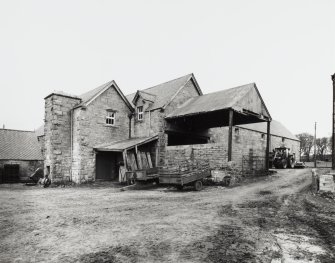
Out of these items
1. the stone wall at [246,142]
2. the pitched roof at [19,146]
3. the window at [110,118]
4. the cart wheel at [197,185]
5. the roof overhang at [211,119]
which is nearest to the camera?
the cart wheel at [197,185]

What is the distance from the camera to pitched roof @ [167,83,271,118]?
57.4ft

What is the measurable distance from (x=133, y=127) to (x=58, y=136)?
592 centimetres

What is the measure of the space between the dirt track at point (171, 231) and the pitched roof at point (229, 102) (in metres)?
8.00

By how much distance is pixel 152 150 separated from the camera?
66.9ft

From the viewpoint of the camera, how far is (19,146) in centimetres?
2778

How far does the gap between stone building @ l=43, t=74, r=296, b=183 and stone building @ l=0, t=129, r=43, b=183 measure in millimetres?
7583

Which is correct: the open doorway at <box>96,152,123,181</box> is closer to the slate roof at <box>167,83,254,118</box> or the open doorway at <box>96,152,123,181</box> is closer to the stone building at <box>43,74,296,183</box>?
the stone building at <box>43,74,296,183</box>

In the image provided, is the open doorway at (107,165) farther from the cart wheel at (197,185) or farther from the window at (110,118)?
the cart wheel at (197,185)

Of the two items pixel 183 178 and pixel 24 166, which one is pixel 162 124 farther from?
pixel 24 166

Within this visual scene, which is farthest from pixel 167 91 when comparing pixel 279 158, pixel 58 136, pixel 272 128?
pixel 272 128

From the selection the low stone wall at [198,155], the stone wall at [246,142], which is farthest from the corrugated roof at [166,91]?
the stone wall at [246,142]

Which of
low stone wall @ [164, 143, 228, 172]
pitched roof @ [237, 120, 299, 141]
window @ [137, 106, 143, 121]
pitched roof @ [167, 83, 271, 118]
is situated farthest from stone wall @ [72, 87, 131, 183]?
pitched roof @ [237, 120, 299, 141]

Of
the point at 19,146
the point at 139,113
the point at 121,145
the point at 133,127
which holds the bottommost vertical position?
the point at 19,146

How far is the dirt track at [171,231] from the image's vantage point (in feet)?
16.8
